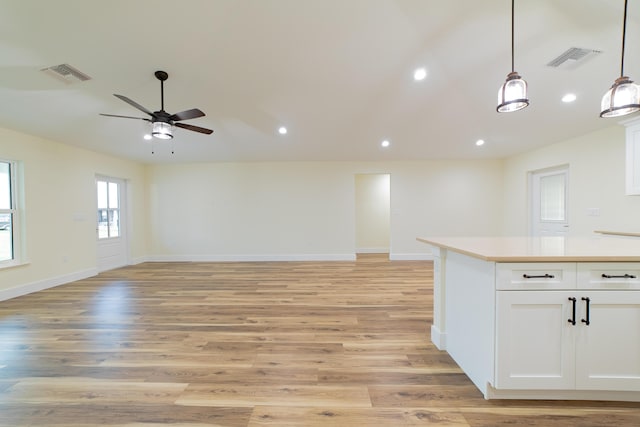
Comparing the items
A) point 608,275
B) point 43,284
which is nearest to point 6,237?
point 43,284

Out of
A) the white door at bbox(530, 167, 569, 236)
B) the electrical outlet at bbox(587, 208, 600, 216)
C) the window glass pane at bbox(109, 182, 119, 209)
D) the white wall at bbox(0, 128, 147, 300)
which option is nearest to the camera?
the white wall at bbox(0, 128, 147, 300)

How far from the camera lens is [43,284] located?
14.0 ft

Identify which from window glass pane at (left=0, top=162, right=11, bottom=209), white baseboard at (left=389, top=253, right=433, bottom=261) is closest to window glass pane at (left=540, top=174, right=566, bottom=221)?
white baseboard at (left=389, top=253, right=433, bottom=261)

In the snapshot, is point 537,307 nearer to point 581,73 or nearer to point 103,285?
point 581,73

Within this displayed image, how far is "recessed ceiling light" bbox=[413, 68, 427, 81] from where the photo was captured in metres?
3.19

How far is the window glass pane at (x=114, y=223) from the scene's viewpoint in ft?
19.3

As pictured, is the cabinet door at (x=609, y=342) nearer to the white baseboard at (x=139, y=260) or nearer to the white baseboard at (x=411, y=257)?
the white baseboard at (x=411, y=257)

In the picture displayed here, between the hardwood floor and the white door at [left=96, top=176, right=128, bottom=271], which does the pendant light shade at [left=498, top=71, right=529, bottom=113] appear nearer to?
the hardwood floor

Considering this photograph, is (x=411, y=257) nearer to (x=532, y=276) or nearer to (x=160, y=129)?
(x=532, y=276)

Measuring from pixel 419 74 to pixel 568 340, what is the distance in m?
2.99

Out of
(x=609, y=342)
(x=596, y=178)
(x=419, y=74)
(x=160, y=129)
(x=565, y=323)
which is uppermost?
(x=419, y=74)

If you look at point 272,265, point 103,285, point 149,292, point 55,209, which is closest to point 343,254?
point 272,265

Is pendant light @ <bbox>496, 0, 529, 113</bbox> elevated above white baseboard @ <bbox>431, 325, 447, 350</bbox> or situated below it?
above

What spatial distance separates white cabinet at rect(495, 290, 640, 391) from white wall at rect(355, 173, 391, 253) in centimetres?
612
